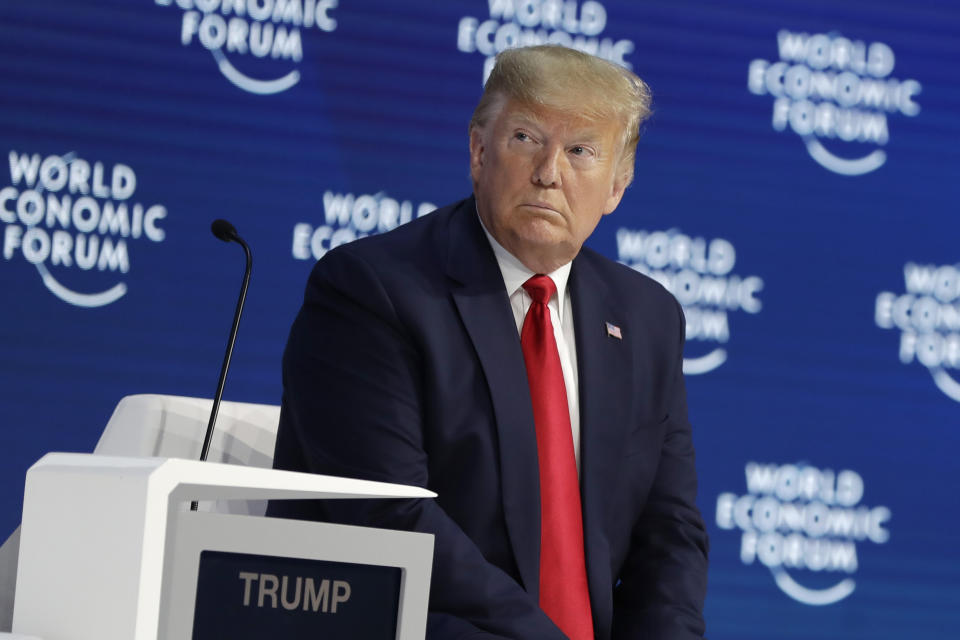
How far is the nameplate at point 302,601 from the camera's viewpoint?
610 millimetres

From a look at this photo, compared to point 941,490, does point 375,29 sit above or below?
above

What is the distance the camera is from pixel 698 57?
131 inches

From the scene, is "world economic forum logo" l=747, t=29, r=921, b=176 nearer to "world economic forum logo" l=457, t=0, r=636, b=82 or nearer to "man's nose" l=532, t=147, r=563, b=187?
"world economic forum logo" l=457, t=0, r=636, b=82

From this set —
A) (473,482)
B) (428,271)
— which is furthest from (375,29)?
(473,482)

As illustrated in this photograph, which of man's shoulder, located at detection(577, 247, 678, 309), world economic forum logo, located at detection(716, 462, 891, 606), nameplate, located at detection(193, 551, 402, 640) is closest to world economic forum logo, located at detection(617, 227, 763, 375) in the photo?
world economic forum logo, located at detection(716, 462, 891, 606)

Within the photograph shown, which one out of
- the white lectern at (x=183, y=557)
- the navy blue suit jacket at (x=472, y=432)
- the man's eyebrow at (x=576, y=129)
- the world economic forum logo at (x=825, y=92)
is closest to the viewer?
the white lectern at (x=183, y=557)

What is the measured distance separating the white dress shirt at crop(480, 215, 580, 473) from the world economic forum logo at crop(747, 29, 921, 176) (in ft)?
6.03

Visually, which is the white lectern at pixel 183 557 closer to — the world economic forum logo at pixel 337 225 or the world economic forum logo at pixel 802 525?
the world economic forum logo at pixel 337 225

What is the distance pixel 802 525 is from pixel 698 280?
2.62 feet

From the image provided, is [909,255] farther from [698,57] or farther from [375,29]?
[375,29]

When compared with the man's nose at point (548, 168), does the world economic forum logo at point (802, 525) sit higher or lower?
lower

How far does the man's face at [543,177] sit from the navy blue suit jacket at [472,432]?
75mm

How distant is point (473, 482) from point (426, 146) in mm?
1752

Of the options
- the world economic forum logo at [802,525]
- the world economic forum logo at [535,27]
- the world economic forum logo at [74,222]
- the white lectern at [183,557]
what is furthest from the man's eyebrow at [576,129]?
the world economic forum logo at [802,525]
